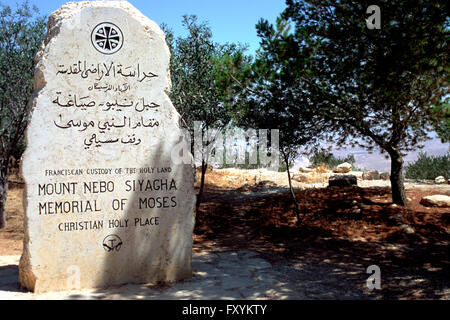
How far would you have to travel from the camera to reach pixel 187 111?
9.85 metres

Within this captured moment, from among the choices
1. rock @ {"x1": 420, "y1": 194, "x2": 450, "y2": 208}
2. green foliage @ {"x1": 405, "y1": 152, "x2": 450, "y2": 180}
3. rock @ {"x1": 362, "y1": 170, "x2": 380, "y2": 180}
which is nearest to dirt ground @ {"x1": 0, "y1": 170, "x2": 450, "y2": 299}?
rock @ {"x1": 420, "y1": 194, "x2": 450, "y2": 208}

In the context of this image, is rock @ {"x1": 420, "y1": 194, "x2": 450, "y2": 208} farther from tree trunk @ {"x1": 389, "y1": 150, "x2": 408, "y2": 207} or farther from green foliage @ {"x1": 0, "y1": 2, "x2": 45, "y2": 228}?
green foliage @ {"x1": 0, "y1": 2, "x2": 45, "y2": 228}

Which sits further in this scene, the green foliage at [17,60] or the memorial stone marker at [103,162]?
the green foliage at [17,60]

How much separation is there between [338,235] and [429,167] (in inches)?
535

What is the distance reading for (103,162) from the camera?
5164 millimetres

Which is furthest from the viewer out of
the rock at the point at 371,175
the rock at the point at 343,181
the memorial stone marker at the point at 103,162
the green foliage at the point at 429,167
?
the green foliage at the point at 429,167

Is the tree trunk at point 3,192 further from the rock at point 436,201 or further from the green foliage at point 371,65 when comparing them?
the rock at point 436,201

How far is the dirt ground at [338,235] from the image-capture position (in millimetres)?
5496

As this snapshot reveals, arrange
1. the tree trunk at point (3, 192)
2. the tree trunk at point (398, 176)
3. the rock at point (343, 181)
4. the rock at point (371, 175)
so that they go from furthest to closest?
the rock at point (371, 175)
the rock at point (343, 181)
the tree trunk at point (3, 192)
the tree trunk at point (398, 176)

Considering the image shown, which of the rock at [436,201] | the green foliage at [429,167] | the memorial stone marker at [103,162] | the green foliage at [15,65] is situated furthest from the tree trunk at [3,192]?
the green foliage at [429,167]

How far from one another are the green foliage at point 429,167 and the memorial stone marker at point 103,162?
673 inches

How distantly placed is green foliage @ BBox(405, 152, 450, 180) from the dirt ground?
23.9ft

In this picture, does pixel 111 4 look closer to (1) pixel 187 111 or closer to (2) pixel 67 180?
(2) pixel 67 180
